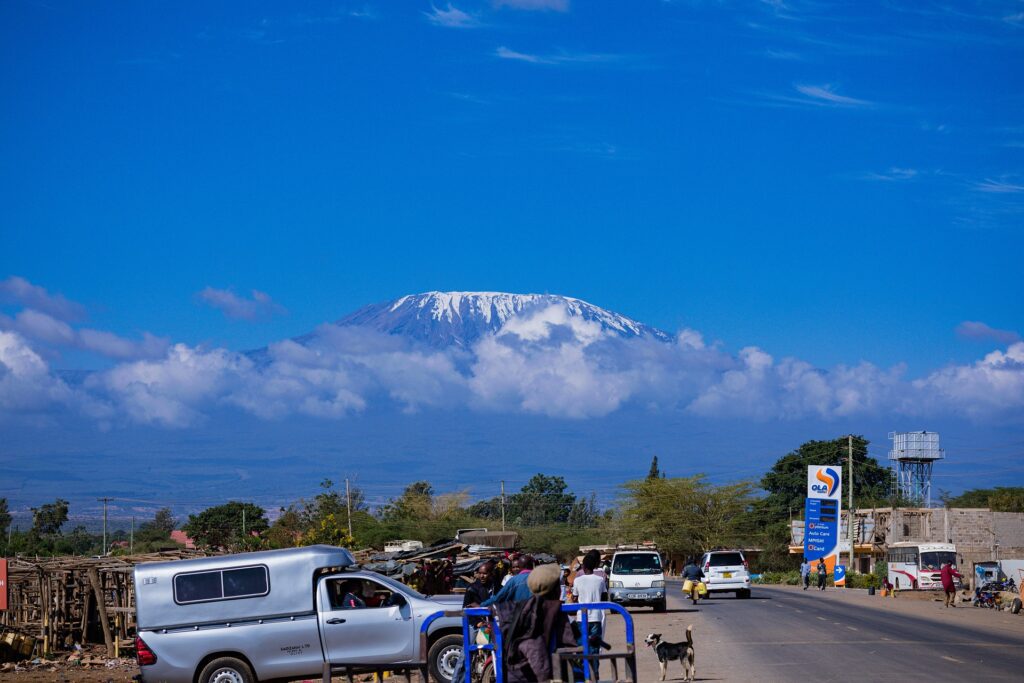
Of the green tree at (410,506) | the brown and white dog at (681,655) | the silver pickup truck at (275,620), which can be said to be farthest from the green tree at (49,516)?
the brown and white dog at (681,655)

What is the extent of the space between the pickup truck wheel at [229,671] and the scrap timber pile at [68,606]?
12.4 meters

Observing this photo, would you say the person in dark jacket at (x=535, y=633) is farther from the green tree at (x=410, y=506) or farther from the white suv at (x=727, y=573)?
the green tree at (x=410, y=506)

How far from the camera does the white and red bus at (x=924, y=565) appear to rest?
50.5 metres

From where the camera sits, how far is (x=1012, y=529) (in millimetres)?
75938

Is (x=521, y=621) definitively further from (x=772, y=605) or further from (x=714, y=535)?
(x=714, y=535)

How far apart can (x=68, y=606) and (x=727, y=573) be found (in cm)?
2363

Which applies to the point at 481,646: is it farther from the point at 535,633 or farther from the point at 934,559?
the point at 934,559

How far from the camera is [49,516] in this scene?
92.0 meters

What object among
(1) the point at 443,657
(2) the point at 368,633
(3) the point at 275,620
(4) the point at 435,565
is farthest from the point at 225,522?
(1) the point at 443,657

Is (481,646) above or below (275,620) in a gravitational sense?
above

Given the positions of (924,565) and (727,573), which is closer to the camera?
(727,573)

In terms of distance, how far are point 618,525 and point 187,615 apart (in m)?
93.2

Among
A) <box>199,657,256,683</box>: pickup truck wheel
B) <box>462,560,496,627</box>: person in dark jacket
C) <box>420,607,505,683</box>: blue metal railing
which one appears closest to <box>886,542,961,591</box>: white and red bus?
<box>462,560,496,627</box>: person in dark jacket

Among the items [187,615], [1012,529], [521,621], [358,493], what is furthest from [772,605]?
[358,493]
